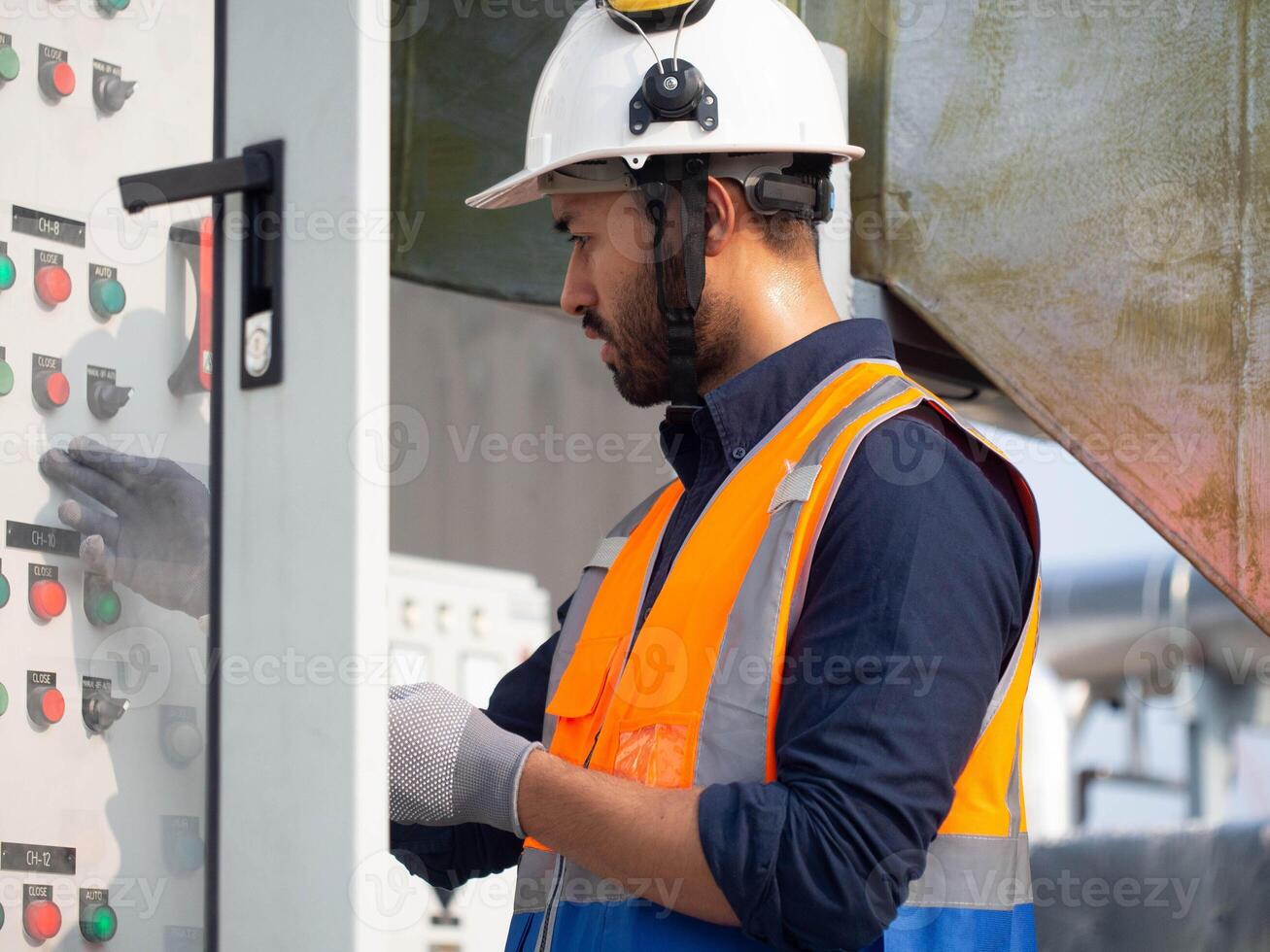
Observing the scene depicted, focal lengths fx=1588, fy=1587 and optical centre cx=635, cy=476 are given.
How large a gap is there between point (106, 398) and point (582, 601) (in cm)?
95

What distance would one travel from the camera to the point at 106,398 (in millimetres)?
1787

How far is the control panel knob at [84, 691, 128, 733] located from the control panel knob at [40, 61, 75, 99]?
688mm

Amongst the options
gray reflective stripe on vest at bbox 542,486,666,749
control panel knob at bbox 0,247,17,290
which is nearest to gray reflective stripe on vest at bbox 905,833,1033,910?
gray reflective stripe on vest at bbox 542,486,666,749

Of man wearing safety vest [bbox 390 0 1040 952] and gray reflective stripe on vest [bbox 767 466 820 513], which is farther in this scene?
gray reflective stripe on vest [bbox 767 466 820 513]

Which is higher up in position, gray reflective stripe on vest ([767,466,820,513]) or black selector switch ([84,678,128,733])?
gray reflective stripe on vest ([767,466,820,513])

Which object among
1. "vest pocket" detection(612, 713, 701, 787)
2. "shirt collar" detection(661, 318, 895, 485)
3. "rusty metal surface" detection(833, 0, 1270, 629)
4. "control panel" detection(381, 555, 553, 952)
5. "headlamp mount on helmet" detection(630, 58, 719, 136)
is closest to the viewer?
"vest pocket" detection(612, 713, 701, 787)

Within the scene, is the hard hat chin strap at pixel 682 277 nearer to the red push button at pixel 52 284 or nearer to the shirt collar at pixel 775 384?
the shirt collar at pixel 775 384

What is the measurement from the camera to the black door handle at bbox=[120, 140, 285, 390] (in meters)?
1.36

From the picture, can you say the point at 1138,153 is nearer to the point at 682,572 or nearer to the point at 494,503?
the point at 682,572

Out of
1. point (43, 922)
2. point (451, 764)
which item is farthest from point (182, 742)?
point (451, 764)

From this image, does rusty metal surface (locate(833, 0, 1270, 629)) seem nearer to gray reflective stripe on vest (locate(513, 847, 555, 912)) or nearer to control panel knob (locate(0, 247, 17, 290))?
gray reflective stripe on vest (locate(513, 847, 555, 912))

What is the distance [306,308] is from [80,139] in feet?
2.06

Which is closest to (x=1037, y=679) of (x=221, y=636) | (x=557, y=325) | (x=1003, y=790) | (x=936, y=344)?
(x=557, y=325)

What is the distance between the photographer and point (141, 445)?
5.51 feet
